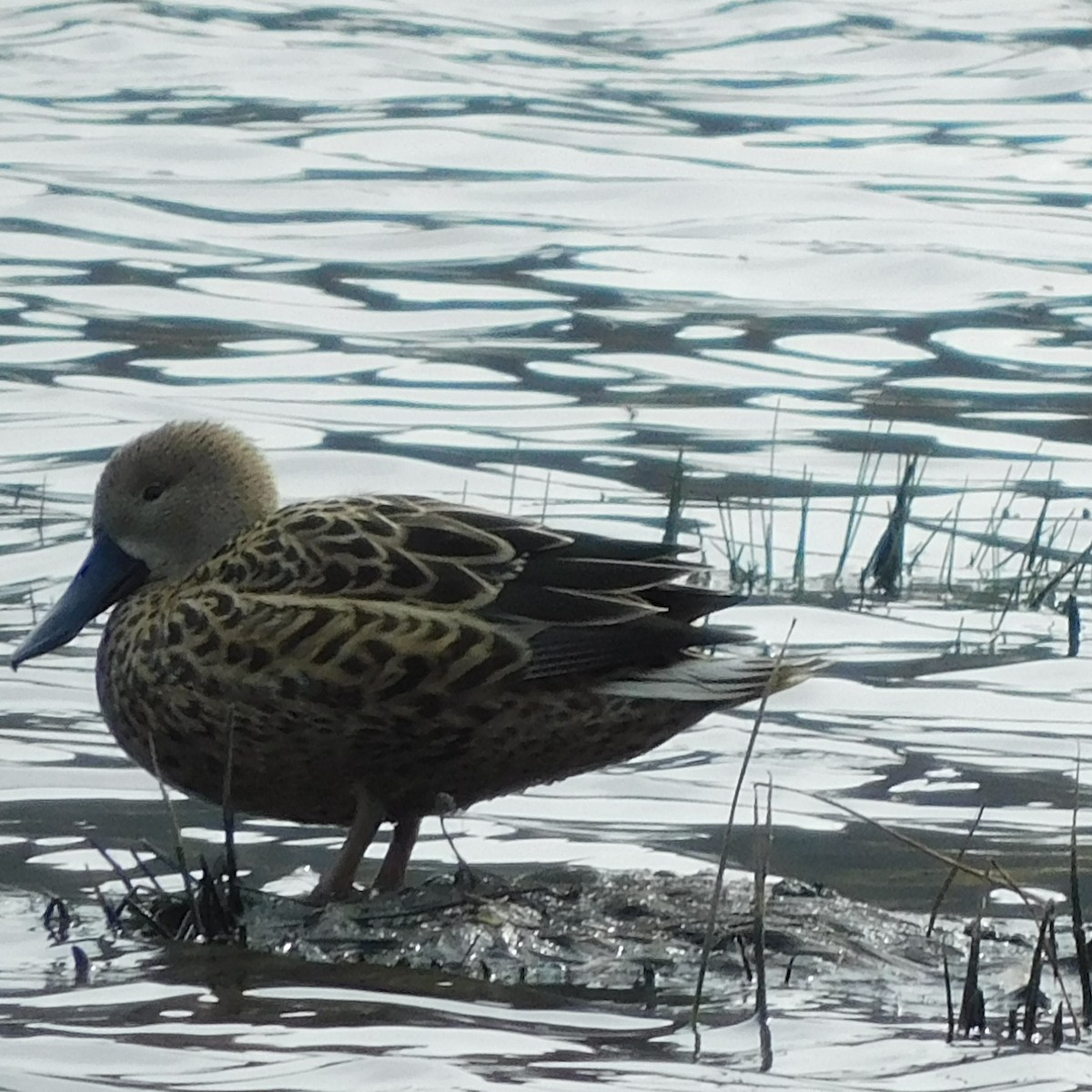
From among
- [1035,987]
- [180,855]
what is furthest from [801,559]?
[1035,987]

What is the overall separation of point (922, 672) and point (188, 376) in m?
4.86

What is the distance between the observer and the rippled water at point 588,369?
4777mm

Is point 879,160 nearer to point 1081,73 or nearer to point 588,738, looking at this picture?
point 1081,73

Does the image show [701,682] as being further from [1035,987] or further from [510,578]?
[1035,987]

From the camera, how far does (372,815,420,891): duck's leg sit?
17.7 ft

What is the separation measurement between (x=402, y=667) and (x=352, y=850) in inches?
15.3

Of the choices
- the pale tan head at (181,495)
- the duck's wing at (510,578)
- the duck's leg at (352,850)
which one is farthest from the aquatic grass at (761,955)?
the pale tan head at (181,495)

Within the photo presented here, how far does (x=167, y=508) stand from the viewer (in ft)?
19.3

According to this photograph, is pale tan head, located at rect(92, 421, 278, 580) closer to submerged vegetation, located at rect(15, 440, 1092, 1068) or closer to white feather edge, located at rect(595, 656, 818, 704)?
submerged vegetation, located at rect(15, 440, 1092, 1068)

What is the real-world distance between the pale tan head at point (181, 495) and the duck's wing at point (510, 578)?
0.42 metres

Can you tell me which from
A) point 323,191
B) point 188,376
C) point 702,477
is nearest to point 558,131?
point 323,191

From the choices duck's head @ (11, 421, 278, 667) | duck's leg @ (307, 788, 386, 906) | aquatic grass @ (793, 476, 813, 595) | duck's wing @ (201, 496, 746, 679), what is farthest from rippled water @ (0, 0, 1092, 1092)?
duck's wing @ (201, 496, 746, 679)

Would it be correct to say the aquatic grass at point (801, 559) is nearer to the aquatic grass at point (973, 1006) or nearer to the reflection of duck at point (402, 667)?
the reflection of duck at point (402, 667)

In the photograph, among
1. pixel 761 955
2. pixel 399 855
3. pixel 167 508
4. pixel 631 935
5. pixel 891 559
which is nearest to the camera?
pixel 761 955
